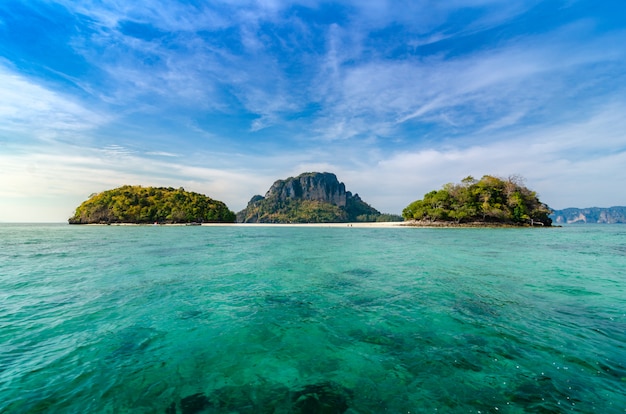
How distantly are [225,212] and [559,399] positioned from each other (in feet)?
618

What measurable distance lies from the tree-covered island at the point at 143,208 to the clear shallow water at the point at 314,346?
511ft

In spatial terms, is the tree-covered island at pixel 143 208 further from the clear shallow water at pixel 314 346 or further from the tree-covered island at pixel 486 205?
the clear shallow water at pixel 314 346

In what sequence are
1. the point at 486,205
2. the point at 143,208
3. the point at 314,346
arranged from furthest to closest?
the point at 143,208, the point at 486,205, the point at 314,346

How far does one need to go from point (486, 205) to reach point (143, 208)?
171873mm

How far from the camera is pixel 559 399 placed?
5809 millimetres

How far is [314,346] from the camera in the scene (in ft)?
28.1

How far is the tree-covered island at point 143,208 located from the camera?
155500 millimetres

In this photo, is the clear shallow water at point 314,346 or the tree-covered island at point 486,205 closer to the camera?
the clear shallow water at point 314,346

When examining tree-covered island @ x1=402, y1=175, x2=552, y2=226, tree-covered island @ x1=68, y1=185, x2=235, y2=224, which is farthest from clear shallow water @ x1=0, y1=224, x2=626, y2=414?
tree-covered island @ x1=68, y1=185, x2=235, y2=224

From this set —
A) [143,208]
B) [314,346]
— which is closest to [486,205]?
[314,346]

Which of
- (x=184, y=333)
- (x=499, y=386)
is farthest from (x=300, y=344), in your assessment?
(x=499, y=386)

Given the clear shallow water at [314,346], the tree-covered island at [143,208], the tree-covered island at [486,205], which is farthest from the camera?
the tree-covered island at [143,208]

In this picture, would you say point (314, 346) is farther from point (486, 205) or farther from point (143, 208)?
point (143, 208)

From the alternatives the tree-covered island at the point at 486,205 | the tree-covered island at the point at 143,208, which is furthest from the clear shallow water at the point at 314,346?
the tree-covered island at the point at 143,208
